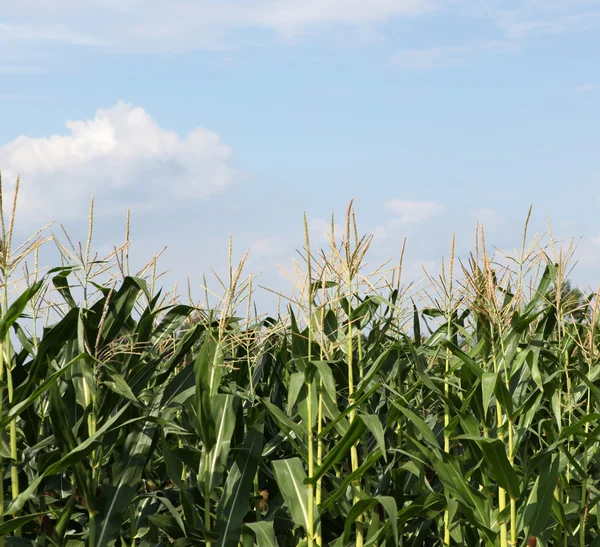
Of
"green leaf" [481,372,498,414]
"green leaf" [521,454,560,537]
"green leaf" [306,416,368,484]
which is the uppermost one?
"green leaf" [481,372,498,414]

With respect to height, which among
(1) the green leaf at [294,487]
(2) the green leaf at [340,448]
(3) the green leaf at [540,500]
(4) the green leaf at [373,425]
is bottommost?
(3) the green leaf at [540,500]

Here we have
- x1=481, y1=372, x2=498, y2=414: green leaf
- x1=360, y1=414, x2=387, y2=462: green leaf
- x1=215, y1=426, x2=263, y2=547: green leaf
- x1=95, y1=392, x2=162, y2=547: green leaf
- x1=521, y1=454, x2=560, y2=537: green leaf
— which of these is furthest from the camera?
x1=521, y1=454, x2=560, y2=537: green leaf

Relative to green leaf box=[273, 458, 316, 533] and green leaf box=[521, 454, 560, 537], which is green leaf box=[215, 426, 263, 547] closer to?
green leaf box=[273, 458, 316, 533]

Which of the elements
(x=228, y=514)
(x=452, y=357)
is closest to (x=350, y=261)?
(x=452, y=357)

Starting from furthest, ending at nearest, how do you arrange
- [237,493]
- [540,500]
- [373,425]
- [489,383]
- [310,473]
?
[540,500], [237,493], [310,473], [489,383], [373,425]

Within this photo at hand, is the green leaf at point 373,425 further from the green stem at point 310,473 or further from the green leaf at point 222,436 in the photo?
the green leaf at point 222,436

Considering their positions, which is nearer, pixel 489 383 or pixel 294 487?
pixel 489 383

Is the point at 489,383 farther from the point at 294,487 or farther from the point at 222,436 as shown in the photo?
the point at 222,436

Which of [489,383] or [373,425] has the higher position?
[489,383]

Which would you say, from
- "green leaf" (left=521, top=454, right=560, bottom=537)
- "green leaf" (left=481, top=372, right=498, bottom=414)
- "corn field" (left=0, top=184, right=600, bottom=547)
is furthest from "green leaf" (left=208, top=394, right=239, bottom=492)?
"green leaf" (left=521, top=454, right=560, bottom=537)

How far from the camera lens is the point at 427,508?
518 centimetres

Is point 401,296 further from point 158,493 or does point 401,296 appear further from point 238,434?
point 158,493

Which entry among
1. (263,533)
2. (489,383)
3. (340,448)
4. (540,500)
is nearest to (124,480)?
(263,533)

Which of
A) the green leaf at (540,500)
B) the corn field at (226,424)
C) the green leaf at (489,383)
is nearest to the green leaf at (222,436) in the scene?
the corn field at (226,424)
